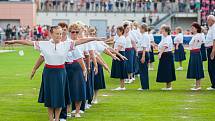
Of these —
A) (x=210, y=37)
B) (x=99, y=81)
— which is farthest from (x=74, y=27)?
(x=210, y=37)

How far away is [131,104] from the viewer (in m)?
16.9

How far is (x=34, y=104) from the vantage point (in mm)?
16688

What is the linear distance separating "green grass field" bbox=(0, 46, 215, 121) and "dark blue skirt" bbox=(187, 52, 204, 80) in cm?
43

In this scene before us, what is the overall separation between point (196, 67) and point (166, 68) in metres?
0.89

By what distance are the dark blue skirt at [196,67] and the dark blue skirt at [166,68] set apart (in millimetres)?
548

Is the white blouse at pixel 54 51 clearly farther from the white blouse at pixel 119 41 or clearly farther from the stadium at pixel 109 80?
the white blouse at pixel 119 41

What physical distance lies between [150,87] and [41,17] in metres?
52.1

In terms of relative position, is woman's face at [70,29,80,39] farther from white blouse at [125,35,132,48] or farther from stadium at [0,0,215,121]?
white blouse at [125,35,132,48]

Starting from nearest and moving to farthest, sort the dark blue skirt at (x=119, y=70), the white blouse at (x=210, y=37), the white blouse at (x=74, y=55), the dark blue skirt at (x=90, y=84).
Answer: the white blouse at (x=74, y=55) < the dark blue skirt at (x=90, y=84) < the white blouse at (x=210, y=37) < the dark blue skirt at (x=119, y=70)

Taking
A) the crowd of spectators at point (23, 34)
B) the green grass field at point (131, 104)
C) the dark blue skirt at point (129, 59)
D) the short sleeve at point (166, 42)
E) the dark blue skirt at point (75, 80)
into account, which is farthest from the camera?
the crowd of spectators at point (23, 34)

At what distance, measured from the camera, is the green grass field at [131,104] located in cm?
1458

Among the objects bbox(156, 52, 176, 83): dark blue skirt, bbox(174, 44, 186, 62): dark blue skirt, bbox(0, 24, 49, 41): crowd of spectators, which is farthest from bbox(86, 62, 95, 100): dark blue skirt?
bbox(0, 24, 49, 41): crowd of spectators

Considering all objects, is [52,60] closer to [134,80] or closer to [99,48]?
[99,48]

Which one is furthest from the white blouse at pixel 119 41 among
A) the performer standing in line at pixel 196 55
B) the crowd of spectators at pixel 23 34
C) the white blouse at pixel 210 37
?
the crowd of spectators at pixel 23 34
